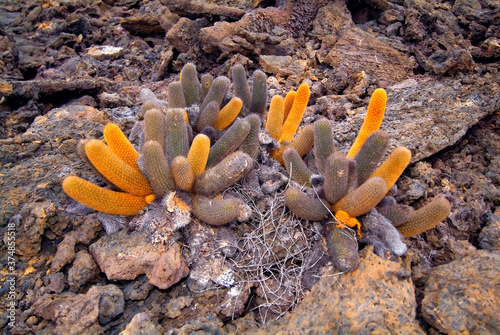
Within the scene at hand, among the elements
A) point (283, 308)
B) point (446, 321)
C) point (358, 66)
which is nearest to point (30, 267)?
point (283, 308)

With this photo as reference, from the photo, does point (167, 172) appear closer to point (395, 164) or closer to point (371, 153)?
point (371, 153)

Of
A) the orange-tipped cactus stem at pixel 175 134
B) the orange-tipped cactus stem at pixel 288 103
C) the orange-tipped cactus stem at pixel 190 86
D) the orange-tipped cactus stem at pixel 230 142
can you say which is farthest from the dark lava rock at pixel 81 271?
the orange-tipped cactus stem at pixel 288 103

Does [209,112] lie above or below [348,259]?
above

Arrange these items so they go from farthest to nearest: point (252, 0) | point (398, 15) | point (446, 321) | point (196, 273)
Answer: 1. point (252, 0)
2. point (398, 15)
3. point (196, 273)
4. point (446, 321)

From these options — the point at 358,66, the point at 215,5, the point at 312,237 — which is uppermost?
the point at 215,5

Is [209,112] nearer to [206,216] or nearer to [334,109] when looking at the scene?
[206,216]
